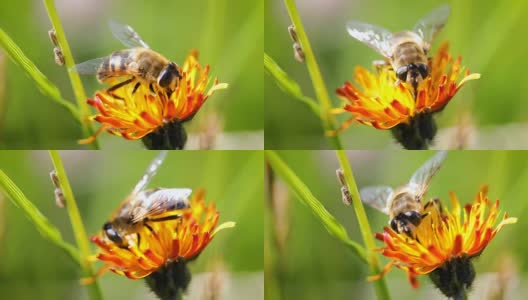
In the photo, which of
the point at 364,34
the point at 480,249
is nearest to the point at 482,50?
the point at 364,34

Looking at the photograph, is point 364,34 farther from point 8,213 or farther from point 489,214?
point 8,213

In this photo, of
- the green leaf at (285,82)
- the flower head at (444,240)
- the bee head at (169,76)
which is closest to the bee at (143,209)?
the bee head at (169,76)

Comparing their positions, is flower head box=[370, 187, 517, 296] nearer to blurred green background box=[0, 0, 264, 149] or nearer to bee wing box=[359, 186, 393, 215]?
bee wing box=[359, 186, 393, 215]

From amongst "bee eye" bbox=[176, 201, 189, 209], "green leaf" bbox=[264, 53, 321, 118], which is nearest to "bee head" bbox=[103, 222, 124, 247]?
"bee eye" bbox=[176, 201, 189, 209]

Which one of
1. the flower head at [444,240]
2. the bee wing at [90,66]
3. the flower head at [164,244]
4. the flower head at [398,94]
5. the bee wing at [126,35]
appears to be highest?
the bee wing at [126,35]

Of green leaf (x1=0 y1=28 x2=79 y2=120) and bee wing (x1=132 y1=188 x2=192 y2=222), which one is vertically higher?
green leaf (x1=0 y1=28 x2=79 y2=120)

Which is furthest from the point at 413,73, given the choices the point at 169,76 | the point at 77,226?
the point at 77,226

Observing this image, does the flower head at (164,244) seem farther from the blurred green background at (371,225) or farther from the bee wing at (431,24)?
the bee wing at (431,24)
